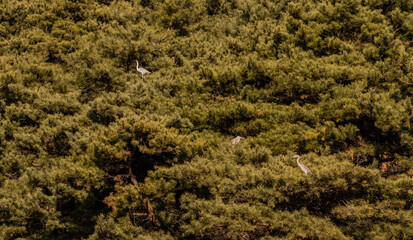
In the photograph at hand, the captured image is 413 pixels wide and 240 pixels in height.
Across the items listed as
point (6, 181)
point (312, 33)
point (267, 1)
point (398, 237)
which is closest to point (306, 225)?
point (398, 237)

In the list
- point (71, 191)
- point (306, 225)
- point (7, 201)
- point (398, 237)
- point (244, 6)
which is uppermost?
point (244, 6)

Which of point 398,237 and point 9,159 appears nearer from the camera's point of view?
point 398,237

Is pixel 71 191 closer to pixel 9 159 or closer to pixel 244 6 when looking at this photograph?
pixel 9 159

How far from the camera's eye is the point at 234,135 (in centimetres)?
1131

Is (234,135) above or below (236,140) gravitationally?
below

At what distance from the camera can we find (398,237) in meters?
7.15

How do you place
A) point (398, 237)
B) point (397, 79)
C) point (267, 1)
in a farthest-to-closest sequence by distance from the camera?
point (267, 1), point (397, 79), point (398, 237)

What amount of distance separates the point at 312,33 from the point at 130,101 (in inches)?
285

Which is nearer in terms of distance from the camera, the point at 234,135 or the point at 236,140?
the point at 236,140

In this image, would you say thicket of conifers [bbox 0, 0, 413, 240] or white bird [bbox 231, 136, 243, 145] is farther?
white bird [bbox 231, 136, 243, 145]

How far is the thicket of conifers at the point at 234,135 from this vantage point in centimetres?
809

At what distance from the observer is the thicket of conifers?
26.6ft

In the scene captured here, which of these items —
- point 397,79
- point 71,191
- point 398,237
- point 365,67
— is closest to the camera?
point 398,237

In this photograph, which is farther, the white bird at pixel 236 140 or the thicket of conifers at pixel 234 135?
the white bird at pixel 236 140
